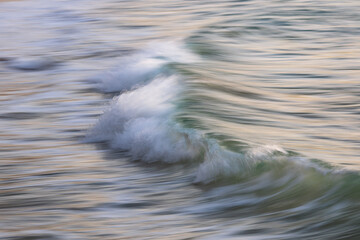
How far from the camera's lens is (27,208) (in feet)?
11.5

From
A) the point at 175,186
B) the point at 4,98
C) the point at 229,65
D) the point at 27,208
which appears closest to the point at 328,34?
the point at 229,65

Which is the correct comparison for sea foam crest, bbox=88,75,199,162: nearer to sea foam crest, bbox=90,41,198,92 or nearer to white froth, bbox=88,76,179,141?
white froth, bbox=88,76,179,141

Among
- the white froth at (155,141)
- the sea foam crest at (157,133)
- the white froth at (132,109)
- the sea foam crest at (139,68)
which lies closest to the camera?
the sea foam crest at (157,133)

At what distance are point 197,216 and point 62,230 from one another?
0.58 meters

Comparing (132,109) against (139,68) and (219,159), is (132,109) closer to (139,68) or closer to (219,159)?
(219,159)

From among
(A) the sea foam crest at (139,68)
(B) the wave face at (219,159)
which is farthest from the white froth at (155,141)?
(A) the sea foam crest at (139,68)

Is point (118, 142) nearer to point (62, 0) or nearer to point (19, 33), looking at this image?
point (19, 33)

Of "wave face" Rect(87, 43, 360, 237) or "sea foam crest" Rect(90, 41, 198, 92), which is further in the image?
"sea foam crest" Rect(90, 41, 198, 92)

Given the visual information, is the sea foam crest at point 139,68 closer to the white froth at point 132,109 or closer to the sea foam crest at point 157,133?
the sea foam crest at point 157,133

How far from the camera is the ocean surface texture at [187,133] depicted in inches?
130

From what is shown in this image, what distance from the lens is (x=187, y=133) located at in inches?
→ 167

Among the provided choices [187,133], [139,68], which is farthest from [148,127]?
[139,68]

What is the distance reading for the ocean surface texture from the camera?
10.8 ft

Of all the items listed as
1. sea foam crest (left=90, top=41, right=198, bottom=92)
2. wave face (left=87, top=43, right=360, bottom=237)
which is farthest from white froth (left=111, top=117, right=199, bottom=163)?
sea foam crest (left=90, top=41, right=198, bottom=92)
